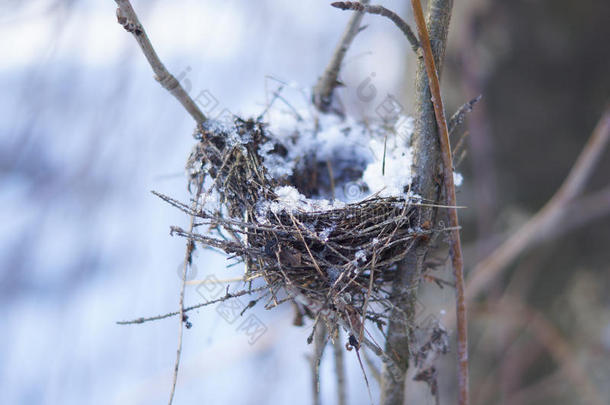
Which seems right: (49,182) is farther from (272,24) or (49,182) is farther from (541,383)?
(541,383)

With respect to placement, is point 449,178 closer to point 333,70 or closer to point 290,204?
point 290,204

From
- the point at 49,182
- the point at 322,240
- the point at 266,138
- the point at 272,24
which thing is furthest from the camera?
the point at 272,24

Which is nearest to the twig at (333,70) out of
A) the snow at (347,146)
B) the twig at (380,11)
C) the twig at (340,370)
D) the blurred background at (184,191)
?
the snow at (347,146)

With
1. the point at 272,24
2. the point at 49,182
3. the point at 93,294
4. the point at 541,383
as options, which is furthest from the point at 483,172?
the point at 93,294

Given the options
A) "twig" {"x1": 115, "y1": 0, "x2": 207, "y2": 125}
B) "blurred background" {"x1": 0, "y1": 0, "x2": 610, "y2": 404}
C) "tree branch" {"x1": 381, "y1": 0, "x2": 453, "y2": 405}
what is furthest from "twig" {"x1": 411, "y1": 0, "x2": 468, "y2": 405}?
"blurred background" {"x1": 0, "y1": 0, "x2": 610, "y2": 404}

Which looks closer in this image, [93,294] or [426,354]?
[426,354]

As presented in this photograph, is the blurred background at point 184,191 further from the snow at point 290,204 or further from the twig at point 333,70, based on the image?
the snow at point 290,204

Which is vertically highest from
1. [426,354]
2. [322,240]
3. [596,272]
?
[596,272]
